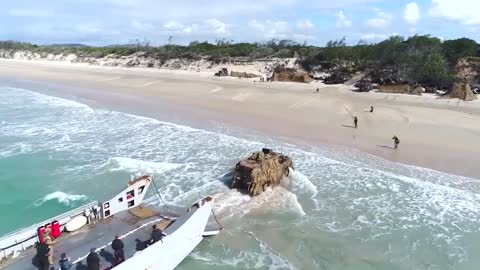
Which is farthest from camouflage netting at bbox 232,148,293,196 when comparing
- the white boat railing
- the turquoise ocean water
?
the white boat railing

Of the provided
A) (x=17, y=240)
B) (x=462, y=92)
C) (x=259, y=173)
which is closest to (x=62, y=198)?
(x=17, y=240)

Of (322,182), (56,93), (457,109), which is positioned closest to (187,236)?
(322,182)

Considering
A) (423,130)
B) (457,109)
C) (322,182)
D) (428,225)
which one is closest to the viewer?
(428,225)

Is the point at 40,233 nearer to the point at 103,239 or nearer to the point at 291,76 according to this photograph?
the point at 103,239

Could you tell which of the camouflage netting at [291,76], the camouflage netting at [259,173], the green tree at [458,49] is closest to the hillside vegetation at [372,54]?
the green tree at [458,49]

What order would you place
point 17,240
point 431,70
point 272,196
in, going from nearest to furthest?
point 17,240 → point 272,196 → point 431,70

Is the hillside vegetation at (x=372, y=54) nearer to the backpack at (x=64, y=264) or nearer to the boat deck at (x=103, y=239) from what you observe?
the boat deck at (x=103, y=239)

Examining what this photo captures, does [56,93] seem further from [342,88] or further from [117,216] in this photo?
[117,216]
